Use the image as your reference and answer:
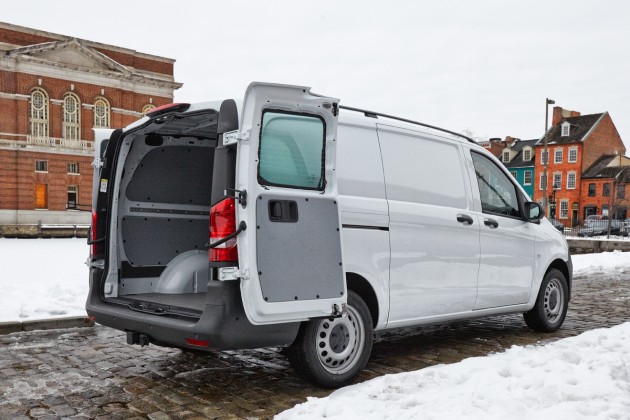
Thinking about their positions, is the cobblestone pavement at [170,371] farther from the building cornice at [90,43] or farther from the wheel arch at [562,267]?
the building cornice at [90,43]

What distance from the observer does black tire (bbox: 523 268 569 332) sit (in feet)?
23.2

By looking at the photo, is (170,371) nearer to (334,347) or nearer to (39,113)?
(334,347)

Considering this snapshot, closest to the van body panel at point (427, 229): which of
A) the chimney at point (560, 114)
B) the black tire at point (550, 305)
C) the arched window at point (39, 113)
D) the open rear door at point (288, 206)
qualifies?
the open rear door at point (288, 206)

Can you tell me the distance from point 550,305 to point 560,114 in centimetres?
6589

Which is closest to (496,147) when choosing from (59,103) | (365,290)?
(59,103)

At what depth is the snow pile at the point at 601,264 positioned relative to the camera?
15.9 meters

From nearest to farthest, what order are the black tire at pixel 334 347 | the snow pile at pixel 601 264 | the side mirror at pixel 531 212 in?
1. the black tire at pixel 334 347
2. the side mirror at pixel 531 212
3. the snow pile at pixel 601 264

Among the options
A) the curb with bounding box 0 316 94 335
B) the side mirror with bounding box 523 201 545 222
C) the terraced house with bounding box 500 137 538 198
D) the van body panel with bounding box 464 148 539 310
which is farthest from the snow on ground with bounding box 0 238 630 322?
the terraced house with bounding box 500 137 538 198

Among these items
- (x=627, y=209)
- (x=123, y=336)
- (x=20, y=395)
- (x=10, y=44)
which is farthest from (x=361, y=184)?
(x=627, y=209)

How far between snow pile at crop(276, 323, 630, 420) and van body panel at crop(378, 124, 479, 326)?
2.23 feet

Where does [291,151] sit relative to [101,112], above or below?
below

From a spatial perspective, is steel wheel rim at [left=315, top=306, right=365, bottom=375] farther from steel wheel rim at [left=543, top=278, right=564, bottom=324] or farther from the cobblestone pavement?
steel wheel rim at [left=543, top=278, right=564, bottom=324]

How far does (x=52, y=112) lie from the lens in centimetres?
4581

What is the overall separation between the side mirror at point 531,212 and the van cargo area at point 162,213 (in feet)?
11.7
